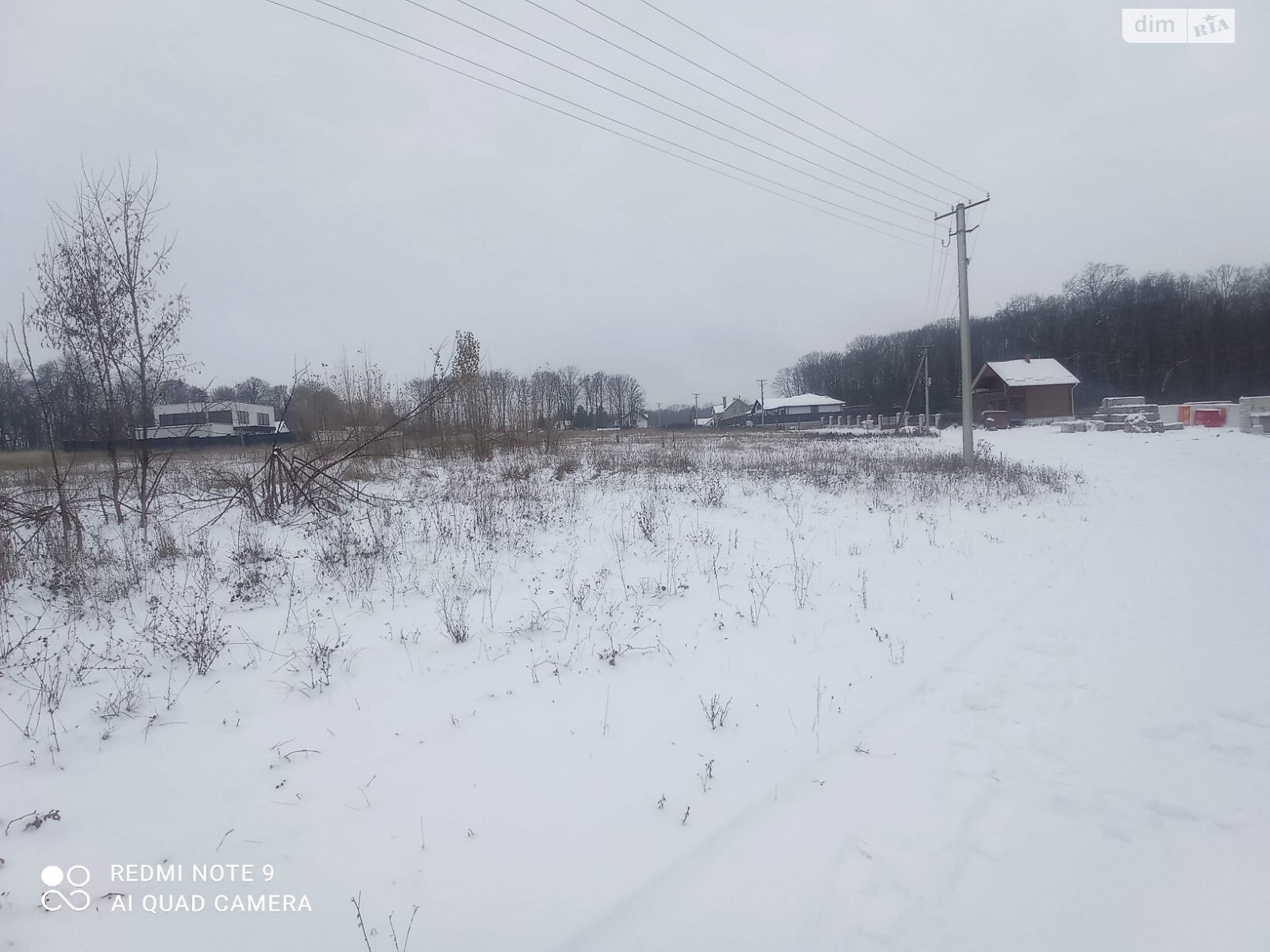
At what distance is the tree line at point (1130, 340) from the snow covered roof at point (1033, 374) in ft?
35.9

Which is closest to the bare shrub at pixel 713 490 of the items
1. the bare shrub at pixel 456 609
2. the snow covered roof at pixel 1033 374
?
the bare shrub at pixel 456 609

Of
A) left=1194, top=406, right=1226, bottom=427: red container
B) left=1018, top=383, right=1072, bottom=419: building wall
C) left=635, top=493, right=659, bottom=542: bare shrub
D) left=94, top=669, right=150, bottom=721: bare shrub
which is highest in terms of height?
left=1018, top=383, right=1072, bottom=419: building wall

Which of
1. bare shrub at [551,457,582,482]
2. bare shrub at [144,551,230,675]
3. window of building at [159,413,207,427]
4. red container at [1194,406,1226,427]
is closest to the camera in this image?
bare shrub at [144,551,230,675]

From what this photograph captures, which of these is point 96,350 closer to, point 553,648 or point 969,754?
point 553,648

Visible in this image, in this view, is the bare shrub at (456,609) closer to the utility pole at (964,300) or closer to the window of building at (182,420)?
the window of building at (182,420)

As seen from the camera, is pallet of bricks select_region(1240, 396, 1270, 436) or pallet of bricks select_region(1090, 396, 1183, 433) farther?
pallet of bricks select_region(1090, 396, 1183, 433)

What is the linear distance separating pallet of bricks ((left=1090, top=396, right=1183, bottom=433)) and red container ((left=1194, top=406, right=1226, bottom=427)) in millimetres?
1281

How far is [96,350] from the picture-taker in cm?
825

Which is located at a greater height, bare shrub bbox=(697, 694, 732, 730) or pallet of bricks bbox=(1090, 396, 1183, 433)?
pallet of bricks bbox=(1090, 396, 1183, 433)

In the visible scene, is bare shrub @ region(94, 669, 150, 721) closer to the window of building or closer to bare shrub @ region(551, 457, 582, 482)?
the window of building

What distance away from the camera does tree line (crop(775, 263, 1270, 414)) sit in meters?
59.4

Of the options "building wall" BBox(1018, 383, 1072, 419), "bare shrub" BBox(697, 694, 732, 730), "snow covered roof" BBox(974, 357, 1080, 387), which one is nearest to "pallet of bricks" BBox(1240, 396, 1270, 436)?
"snow covered roof" BBox(974, 357, 1080, 387)

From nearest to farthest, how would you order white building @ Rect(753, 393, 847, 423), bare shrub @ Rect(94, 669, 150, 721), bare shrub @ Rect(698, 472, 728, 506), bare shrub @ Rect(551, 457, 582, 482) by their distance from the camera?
1. bare shrub @ Rect(94, 669, 150, 721)
2. bare shrub @ Rect(698, 472, 728, 506)
3. bare shrub @ Rect(551, 457, 582, 482)
4. white building @ Rect(753, 393, 847, 423)

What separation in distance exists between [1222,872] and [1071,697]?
1488 mm
